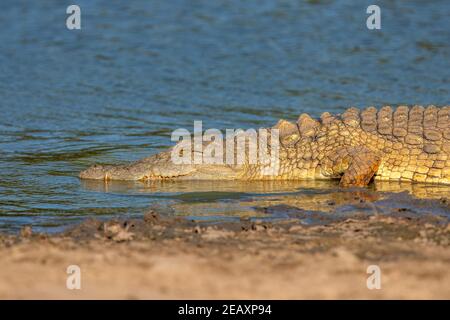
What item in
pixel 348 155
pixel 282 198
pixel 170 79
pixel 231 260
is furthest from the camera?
pixel 170 79

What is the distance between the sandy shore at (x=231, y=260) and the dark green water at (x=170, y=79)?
3.47 ft

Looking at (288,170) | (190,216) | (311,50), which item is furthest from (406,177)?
(311,50)

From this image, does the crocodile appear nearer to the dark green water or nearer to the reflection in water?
the reflection in water

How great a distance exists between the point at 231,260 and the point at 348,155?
3.48 meters

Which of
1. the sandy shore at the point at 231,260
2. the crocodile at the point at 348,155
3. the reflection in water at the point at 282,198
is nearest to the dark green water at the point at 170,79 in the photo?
the reflection in water at the point at 282,198

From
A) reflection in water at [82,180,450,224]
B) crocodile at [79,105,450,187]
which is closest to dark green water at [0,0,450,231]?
reflection in water at [82,180,450,224]

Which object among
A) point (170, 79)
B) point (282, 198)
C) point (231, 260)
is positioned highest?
point (170, 79)

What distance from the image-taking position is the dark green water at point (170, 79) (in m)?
9.39

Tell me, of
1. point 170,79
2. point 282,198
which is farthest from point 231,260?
point 170,79

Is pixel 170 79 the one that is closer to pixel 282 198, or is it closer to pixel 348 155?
pixel 348 155

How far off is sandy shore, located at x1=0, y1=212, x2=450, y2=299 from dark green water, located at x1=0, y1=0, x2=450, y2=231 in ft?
3.47

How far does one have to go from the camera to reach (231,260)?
6.36 metres

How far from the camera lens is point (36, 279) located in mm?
6090

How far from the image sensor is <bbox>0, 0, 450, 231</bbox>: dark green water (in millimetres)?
9391
